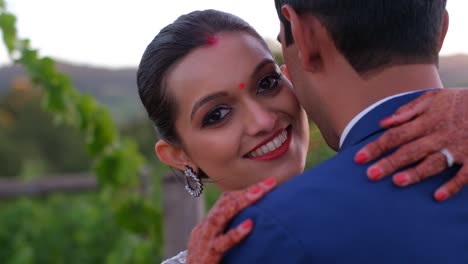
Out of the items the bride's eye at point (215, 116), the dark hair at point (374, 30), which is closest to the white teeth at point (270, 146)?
the bride's eye at point (215, 116)

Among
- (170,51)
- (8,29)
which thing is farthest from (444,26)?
(8,29)

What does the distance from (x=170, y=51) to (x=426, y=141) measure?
0.96 metres

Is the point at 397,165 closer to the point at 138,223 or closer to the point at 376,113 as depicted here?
the point at 376,113

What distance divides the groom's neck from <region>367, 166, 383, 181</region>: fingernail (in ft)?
0.67

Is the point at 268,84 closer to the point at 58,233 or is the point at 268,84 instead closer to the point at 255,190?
the point at 255,190

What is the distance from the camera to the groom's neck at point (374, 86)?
2.05m

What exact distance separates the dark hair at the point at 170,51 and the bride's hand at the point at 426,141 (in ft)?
2.68

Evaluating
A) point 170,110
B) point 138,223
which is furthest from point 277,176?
point 138,223

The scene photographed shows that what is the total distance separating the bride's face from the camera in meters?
2.55

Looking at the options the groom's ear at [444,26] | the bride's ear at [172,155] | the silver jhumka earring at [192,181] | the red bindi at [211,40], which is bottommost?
the silver jhumka earring at [192,181]

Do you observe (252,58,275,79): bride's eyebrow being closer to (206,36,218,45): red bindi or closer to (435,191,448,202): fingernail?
(206,36,218,45): red bindi

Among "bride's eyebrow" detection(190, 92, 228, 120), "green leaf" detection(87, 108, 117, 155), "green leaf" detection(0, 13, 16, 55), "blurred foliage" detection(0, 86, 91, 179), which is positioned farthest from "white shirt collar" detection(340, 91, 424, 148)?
"blurred foliage" detection(0, 86, 91, 179)

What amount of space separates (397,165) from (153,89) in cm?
106

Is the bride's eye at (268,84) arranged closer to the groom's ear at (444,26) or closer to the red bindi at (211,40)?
the red bindi at (211,40)
